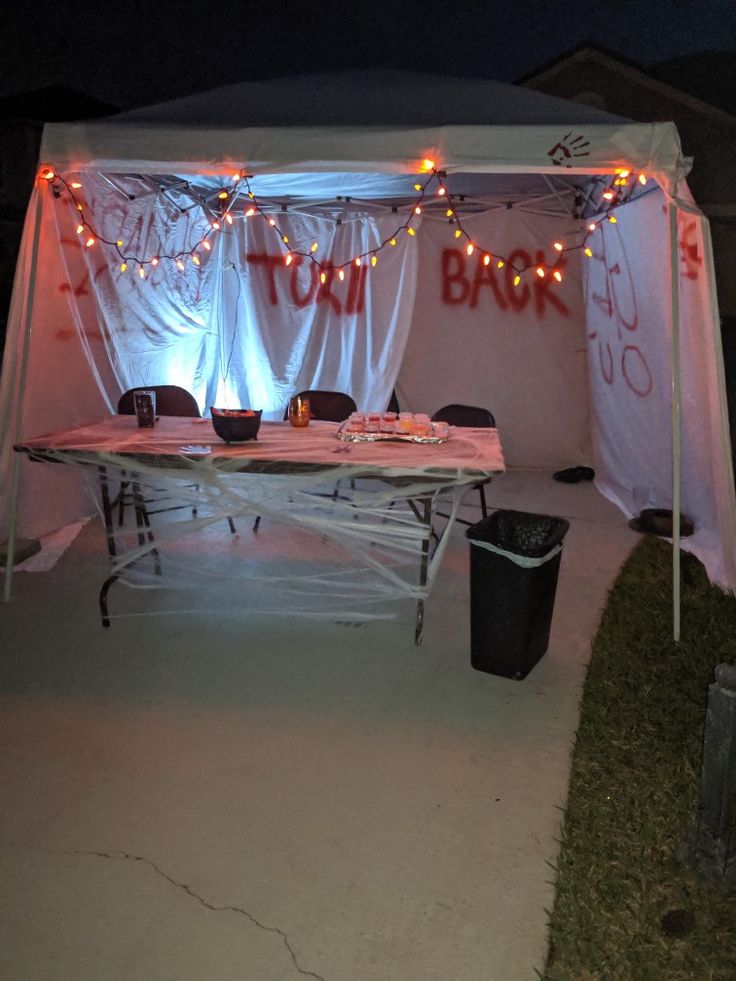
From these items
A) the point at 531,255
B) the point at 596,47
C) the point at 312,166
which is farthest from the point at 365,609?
the point at 596,47

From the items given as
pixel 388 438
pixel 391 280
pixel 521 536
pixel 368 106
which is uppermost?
pixel 368 106

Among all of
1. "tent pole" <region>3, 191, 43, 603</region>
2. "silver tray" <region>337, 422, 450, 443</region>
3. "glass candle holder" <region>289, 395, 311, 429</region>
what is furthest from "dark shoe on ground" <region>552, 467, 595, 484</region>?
"tent pole" <region>3, 191, 43, 603</region>

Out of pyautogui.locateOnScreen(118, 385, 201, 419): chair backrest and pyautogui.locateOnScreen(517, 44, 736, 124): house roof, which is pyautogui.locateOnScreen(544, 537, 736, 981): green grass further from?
pyautogui.locateOnScreen(517, 44, 736, 124): house roof

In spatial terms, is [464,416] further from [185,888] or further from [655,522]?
[185,888]

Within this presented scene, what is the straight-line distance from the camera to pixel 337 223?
586 cm

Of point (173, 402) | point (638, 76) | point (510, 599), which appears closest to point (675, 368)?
point (510, 599)

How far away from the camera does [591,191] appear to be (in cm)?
506

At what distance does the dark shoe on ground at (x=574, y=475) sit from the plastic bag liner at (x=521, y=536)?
3042 millimetres

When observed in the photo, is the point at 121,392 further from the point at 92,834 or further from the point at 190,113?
the point at 92,834

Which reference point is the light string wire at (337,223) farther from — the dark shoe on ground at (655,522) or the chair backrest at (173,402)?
the dark shoe on ground at (655,522)

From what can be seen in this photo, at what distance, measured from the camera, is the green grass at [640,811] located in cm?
169

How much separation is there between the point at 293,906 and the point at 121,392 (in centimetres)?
395

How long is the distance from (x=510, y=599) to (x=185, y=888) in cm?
154

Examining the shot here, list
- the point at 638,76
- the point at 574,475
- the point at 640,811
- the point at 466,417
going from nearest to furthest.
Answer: the point at 640,811 → the point at 466,417 → the point at 574,475 → the point at 638,76
